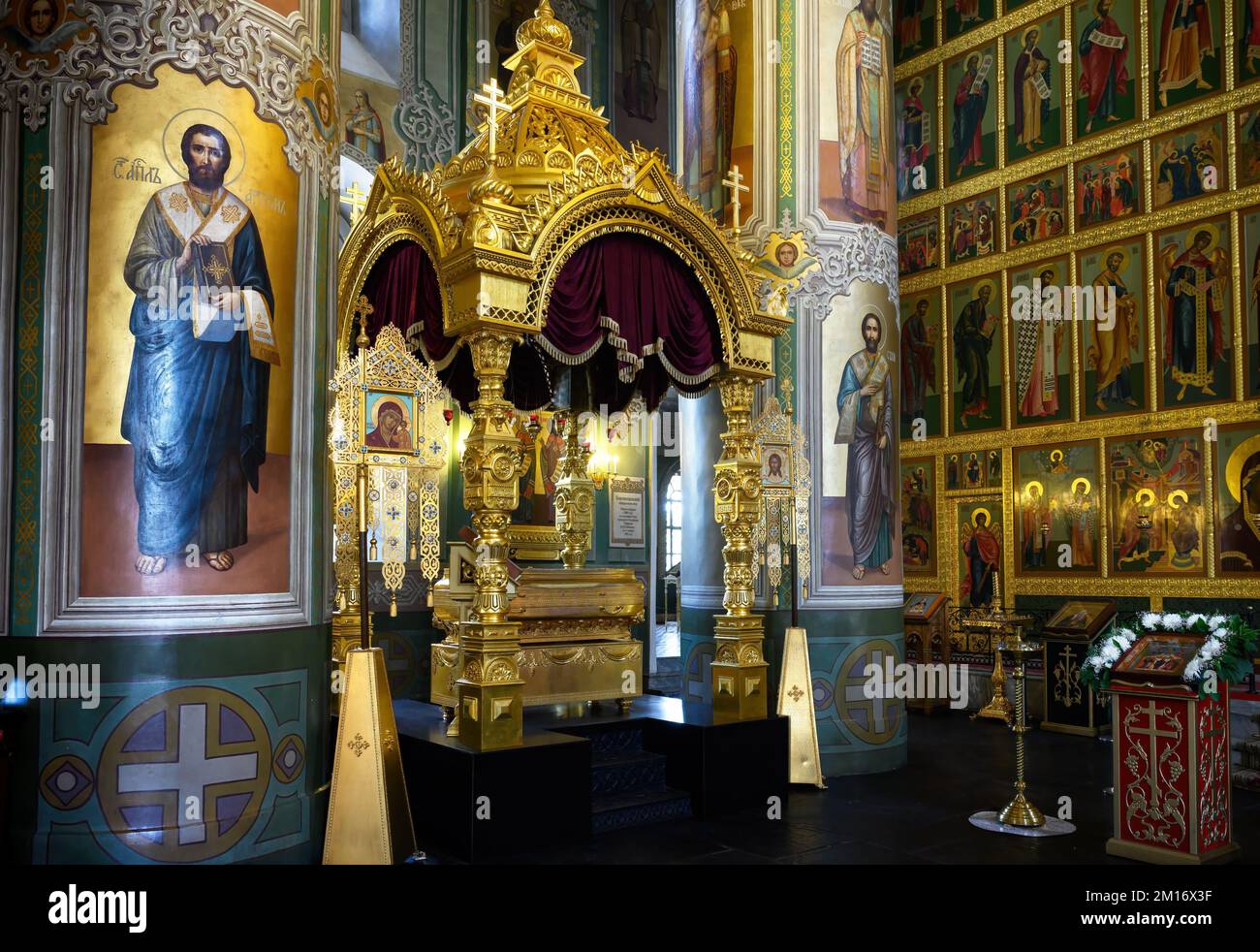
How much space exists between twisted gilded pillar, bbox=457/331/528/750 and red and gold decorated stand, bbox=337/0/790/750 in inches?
0.4

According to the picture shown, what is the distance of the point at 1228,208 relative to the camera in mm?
9891

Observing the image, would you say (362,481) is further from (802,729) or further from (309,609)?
(802,729)

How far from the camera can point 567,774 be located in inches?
221

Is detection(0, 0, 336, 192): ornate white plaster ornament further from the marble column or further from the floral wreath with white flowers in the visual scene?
the floral wreath with white flowers

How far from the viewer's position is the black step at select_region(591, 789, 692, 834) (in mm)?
6000

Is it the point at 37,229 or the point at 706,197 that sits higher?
the point at 706,197

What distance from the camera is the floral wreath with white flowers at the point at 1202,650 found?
529cm

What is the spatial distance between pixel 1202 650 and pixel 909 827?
2.00 m

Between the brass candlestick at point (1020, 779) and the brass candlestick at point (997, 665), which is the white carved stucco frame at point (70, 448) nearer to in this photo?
the brass candlestick at point (1020, 779)

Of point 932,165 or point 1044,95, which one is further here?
point 932,165

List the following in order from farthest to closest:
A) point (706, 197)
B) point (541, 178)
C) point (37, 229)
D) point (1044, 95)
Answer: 1. point (1044, 95)
2. point (706, 197)
3. point (541, 178)
4. point (37, 229)

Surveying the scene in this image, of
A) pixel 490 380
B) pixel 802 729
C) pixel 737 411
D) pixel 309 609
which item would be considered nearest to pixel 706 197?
pixel 737 411

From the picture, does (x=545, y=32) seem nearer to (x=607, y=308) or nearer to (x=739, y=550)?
(x=607, y=308)

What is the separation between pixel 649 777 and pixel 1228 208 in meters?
8.03
